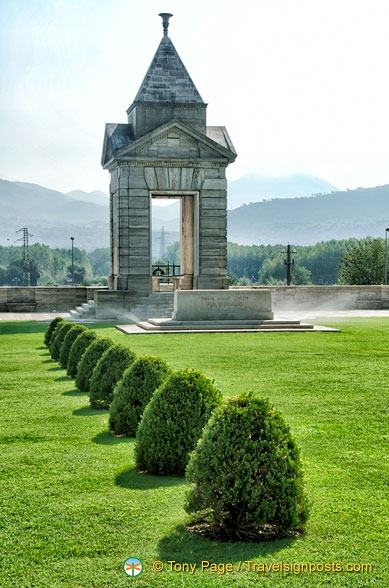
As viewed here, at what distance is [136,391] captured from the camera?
933cm

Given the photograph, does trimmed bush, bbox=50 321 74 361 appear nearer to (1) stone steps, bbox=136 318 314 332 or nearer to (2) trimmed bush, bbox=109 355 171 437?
(1) stone steps, bbox=136 318 314 332

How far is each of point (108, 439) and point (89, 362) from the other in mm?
3718

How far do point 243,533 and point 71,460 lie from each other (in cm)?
297

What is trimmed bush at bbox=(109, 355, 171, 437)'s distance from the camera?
9.25 metres

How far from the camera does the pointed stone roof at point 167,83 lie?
31641 millimetres

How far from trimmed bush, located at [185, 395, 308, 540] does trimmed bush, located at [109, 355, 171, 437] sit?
3.30 metres

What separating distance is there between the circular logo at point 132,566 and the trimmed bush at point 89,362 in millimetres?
7434

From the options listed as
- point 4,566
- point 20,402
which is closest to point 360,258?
point 20,402

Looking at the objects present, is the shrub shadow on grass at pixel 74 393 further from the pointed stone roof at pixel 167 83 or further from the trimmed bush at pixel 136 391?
the pointed stone roof at pixel 167 83

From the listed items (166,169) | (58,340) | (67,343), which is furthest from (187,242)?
(67,343)

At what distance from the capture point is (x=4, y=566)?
538cm

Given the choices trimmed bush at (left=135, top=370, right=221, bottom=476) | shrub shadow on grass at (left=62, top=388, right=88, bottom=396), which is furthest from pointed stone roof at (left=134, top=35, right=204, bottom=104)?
trimmed bush at (left=135, top=370, right=221, bottom=476)

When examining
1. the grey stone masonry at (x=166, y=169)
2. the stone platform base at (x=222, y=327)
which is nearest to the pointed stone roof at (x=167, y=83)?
the grey stone masonry at (x=166, y=169)

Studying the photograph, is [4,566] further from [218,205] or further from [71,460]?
[218,205]
